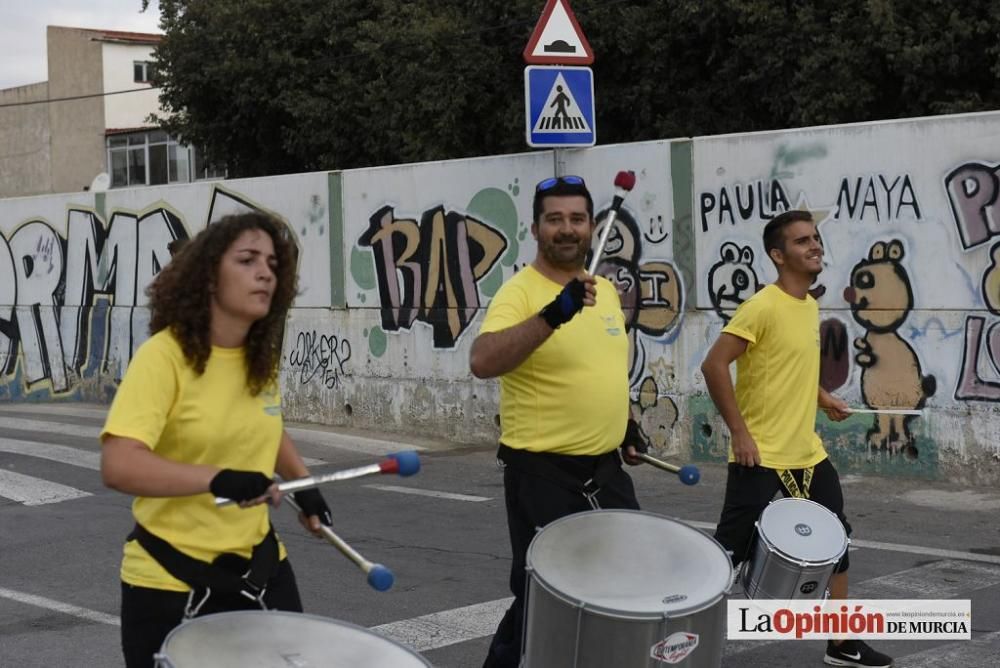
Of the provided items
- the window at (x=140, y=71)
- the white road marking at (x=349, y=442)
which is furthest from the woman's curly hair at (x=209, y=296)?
the window at (x=140, y=71)

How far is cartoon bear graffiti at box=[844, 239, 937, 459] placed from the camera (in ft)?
34.7

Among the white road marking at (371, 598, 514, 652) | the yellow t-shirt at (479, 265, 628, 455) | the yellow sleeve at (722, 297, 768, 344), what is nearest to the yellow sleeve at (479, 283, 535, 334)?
the yellow t-shirt at (479, 265, 628, 455)

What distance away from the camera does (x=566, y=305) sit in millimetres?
4379

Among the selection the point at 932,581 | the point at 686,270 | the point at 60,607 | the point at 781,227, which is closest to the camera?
the point at 781,227

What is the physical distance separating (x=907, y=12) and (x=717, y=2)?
3.16m

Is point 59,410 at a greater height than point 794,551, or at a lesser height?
lesser

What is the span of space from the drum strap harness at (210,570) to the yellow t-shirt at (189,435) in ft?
0.05

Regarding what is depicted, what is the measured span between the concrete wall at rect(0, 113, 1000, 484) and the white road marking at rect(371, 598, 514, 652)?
474 cm

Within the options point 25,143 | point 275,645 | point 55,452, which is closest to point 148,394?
point 275,645

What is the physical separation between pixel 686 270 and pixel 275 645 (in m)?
9.06

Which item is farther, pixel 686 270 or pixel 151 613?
pixel 686 270

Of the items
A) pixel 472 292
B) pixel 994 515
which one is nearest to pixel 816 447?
pixel 994 515

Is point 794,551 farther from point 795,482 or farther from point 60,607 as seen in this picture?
point 60,607

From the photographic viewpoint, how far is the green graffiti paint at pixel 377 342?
47.5ft
